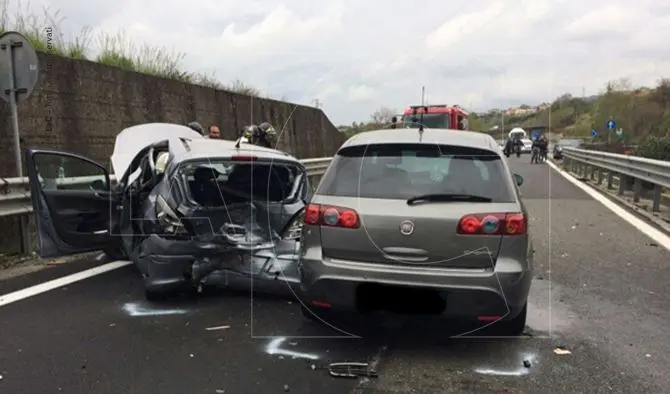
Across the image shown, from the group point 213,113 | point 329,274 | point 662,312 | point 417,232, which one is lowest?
point 662,312

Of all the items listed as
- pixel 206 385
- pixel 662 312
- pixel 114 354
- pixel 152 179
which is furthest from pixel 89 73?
pixel 662 312

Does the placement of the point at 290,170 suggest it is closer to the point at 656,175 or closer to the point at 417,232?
the point at 417,232

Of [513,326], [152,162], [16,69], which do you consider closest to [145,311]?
[152,162]

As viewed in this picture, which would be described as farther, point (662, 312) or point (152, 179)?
point (152, 179)

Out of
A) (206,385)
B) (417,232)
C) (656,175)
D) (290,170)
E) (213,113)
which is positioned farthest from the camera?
(213,113)

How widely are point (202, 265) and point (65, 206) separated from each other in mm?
2026

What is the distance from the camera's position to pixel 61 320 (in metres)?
4.68

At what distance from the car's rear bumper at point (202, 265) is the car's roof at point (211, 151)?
777 mm

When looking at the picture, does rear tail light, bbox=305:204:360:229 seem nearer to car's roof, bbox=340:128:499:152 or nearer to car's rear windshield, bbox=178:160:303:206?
car's roof, bbox=340:128:499:152

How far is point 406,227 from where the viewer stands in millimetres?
3846

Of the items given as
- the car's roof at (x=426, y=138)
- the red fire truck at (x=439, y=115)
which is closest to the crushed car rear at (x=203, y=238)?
the car's roof at (x=426, y=138)

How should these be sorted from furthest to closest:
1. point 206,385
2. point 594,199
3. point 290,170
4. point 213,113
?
point 213,113
point 594,199
point 290,170
point 206,385

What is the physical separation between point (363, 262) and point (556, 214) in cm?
798

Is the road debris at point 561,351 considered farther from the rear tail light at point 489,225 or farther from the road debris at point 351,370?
the road debris at point 351,370
